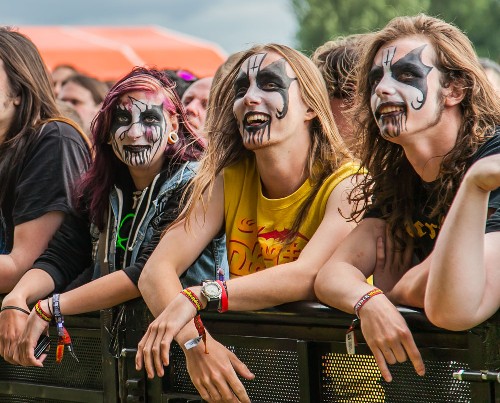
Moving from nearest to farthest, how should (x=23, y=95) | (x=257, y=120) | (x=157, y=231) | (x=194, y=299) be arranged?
(x=194, y=299), (x=257, y=120), (x=157, y=231), (x=23, y=95)

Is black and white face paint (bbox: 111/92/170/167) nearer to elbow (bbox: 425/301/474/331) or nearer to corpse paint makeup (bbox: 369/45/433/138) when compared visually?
corpse paint makeup (bbox: 369/45/433/138)

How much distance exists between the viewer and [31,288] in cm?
400

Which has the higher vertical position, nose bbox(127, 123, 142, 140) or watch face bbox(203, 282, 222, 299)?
nose bbox(127, 123, 142, 140)

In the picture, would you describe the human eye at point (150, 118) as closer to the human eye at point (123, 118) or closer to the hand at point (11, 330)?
the human eye at point (123, 118)

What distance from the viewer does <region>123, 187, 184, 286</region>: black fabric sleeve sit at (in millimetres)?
3760

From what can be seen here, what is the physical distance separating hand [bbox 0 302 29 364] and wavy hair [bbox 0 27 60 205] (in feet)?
2.84

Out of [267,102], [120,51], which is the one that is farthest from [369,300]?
[120,51]

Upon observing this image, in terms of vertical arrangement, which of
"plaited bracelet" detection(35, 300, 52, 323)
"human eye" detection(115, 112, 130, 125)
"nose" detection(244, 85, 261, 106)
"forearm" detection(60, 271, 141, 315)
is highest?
"human eye" detection(115, 112, 130, 125)

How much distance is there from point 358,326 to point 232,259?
102 centimetres

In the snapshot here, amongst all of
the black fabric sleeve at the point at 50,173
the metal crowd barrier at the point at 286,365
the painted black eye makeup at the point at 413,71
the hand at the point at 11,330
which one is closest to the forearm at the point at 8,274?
the black fabric sleeve at the point at 50,173

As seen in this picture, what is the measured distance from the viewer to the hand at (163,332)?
3154mm

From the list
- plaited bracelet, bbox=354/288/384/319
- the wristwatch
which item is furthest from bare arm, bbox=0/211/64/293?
plaited bracelet, bbox=354/288/384/319

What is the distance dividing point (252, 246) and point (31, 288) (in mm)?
970

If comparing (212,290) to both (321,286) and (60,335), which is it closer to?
(321,286)
